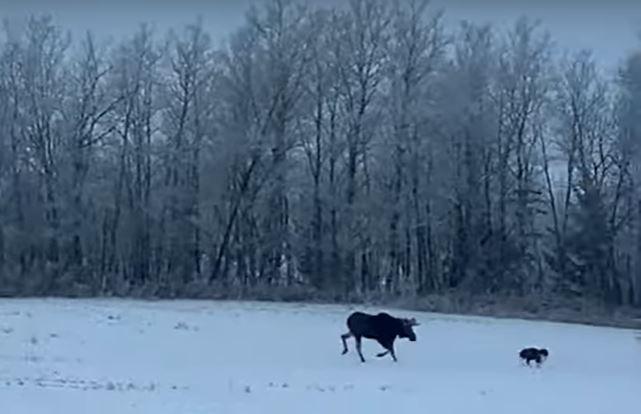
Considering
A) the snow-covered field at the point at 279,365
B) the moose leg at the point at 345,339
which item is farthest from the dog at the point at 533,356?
the moose leg at the point at 345,339

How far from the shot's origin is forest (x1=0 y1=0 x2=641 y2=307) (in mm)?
50375

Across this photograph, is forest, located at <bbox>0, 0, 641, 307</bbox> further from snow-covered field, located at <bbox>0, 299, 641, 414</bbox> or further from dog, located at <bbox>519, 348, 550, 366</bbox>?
dog, located at <bbox>519, 348, 550, 366</bbox>

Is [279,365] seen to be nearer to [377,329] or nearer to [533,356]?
[377,329]

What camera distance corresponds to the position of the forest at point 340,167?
50375 millimetres

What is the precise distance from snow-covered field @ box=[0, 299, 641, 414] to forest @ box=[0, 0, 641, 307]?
570 inches

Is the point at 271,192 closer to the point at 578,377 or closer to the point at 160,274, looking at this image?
the point at 160,274

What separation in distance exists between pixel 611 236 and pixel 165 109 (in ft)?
72.1

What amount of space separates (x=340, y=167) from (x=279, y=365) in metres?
30.8

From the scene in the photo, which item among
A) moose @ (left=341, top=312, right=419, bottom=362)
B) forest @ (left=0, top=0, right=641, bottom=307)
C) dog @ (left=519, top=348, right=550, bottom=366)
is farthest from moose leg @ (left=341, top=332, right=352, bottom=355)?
forest @ (left=0, top=0, right=641, bottom=307)

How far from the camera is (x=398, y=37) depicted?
170ft

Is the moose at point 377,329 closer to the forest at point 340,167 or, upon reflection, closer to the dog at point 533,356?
the dog at point 533,356

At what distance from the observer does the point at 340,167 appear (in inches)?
2034

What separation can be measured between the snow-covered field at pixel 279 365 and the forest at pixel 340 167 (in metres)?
14.5

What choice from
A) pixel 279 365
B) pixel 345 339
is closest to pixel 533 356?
pixel 345 339
